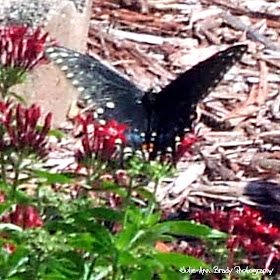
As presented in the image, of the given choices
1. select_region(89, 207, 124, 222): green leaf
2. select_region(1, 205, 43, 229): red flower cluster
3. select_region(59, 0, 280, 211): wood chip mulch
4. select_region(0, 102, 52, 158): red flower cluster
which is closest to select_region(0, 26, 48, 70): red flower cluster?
select_region(0, 102, 52, 158): red flower cluster

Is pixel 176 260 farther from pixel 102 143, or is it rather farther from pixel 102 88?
pixel 102 88

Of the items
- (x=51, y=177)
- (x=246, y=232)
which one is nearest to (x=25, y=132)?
(x=51, y=177)

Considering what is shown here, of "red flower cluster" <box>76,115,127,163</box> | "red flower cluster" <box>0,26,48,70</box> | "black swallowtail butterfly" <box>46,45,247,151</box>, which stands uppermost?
"red flower cluster" <box>0,26,48,70</box>

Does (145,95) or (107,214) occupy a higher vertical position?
(107,214)

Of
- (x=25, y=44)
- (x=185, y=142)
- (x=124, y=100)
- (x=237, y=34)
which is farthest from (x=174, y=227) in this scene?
(x=237, y=34)

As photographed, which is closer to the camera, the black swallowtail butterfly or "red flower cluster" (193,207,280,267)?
"red flower cluster" (193,207,280,267)

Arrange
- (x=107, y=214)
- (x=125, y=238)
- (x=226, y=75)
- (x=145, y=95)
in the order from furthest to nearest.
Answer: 1. (x=226, y=75)
2. (x=145, y=95)
3. (x=107, y=214)
4. (x=125, y=238)

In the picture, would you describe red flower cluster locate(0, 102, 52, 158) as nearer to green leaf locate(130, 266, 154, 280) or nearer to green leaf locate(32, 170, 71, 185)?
green leaf locate(32, 170, 71, 185)

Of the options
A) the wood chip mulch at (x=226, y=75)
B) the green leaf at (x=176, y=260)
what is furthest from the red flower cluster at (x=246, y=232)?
the wood chip mulch at (x=226, y=75)
